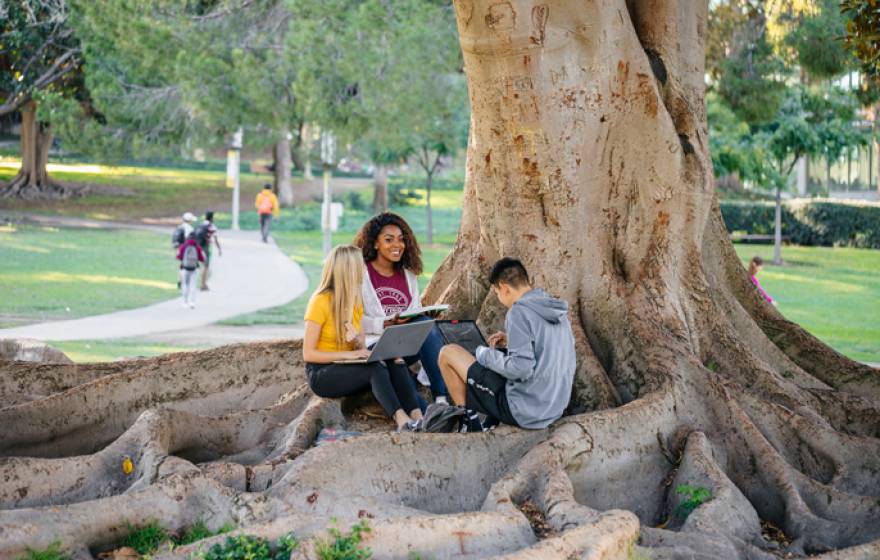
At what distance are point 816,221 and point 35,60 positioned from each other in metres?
24.2

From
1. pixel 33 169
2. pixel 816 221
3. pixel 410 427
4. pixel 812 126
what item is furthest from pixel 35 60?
pixel 410 427

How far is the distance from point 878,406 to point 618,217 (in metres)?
2.50

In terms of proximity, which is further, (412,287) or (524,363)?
(412,287)

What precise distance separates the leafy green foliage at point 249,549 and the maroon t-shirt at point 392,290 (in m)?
3.34

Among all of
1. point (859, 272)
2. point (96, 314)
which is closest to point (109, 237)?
point (96, 314)

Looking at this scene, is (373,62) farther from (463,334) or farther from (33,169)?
(33,169)

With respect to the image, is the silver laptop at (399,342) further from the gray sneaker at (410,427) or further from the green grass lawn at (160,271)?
the green grass lawn at (160,271)

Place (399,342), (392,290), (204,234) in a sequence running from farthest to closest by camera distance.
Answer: (204,234) < (392,290) < (399,342)

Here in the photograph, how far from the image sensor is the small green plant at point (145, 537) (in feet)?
19.7

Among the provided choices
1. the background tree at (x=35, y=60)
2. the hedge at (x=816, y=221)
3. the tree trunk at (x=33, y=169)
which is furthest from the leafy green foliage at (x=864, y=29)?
the tree trunk at (x=33, y=169)

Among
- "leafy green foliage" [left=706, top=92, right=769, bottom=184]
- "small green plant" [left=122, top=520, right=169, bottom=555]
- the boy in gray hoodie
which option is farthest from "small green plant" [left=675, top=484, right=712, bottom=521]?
"leafy green foliage" [left=706, top=92, right=769, bottom=184]

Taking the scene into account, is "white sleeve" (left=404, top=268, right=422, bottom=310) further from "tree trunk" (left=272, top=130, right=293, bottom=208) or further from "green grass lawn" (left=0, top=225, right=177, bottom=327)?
"tree trunk" (left=272, top=130, right=293, bottom=208)

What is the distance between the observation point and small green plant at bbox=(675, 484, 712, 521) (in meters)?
7.13

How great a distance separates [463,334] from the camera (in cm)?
797
